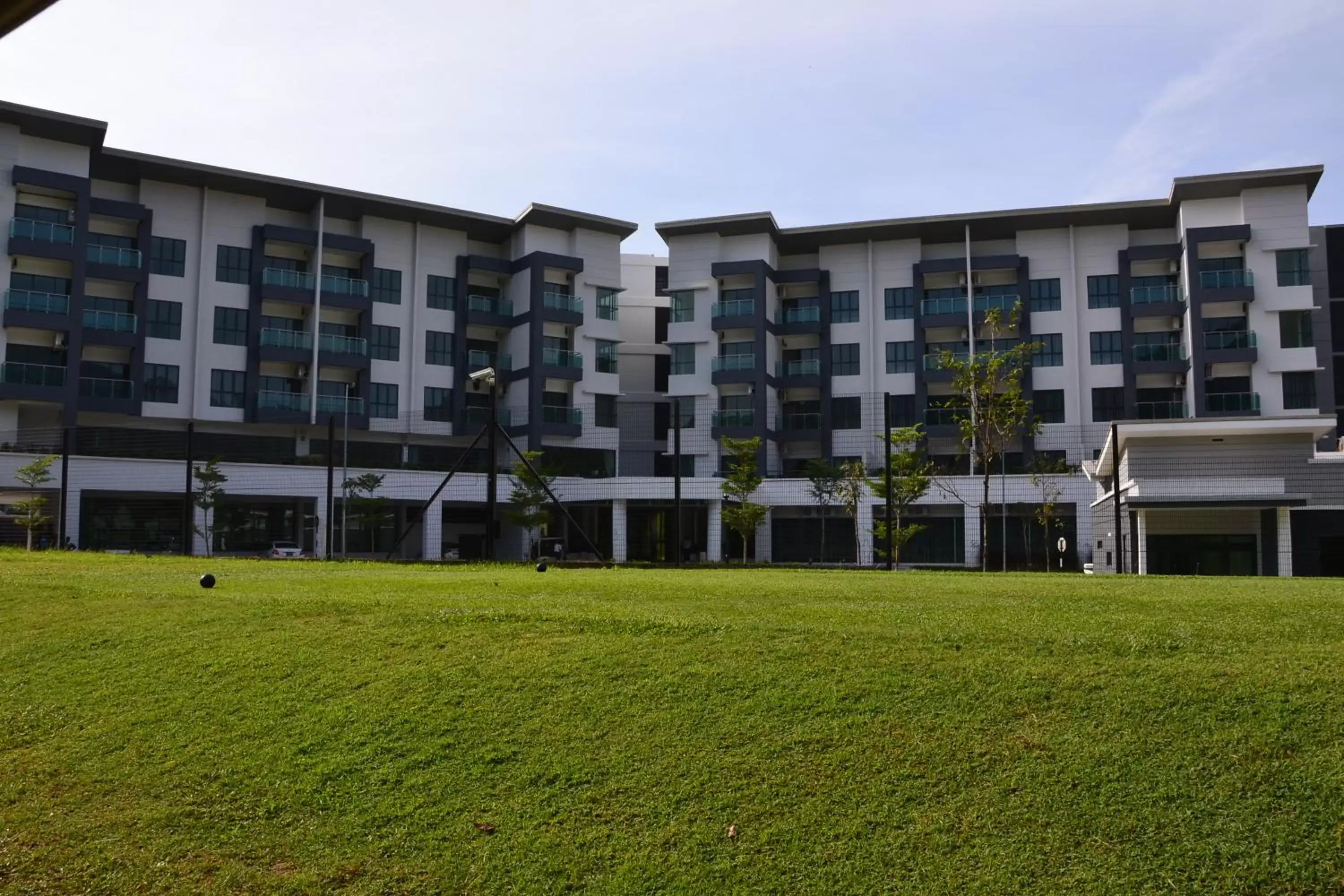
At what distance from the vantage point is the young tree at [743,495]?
5069 centimetres

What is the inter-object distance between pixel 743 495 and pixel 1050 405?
18513 millimetres

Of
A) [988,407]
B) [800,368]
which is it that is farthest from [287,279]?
[988,407]

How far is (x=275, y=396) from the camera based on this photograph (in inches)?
2127

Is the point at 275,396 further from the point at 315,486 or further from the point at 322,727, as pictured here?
the point at 322,727

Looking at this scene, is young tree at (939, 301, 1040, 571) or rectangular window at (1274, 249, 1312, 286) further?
rectangular window at (1274, 249, 1312, 286)

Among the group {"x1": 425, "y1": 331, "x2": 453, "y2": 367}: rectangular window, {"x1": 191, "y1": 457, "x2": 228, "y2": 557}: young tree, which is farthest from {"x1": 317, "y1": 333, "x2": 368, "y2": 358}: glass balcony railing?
{"x1": 191, "y1": 457, "x2": 228, "y2": 557}: young tree

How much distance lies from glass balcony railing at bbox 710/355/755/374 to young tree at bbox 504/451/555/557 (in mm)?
14000

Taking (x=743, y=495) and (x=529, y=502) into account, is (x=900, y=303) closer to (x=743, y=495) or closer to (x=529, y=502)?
(x=743, y=495)

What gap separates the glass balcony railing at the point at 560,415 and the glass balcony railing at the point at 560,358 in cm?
225

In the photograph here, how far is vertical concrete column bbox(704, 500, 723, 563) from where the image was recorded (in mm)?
51438

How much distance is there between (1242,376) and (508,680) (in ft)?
189

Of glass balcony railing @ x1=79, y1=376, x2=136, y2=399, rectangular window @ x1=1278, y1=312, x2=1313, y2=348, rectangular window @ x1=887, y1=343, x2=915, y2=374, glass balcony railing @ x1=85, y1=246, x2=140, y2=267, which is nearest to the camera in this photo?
glass balcony railing @ x1=79, y1=376, x2=136, y2=399

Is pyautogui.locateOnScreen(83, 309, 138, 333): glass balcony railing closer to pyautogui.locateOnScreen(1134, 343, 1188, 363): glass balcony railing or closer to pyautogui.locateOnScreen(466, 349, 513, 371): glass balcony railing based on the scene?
pyautogui.locateOnScreen(466, 349, 513, 371): glass balcony railing

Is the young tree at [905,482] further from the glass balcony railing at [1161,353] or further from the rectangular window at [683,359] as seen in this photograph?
the rectangular window at [683,359]
